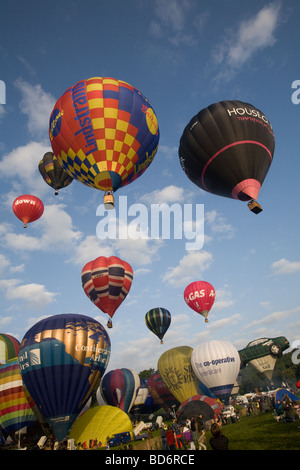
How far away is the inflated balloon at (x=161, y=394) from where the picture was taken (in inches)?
1215

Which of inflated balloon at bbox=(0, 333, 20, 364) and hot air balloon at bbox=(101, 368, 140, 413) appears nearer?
hot air balloon at bbox=(101, 368, 140, 413)

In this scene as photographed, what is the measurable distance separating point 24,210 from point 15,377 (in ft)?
36.1

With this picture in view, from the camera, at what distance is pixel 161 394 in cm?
3123

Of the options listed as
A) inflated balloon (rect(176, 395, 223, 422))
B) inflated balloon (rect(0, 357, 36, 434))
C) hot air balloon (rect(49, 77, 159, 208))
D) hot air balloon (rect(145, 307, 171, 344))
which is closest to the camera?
hot air balloon (rect(49, 77, 159, 208))

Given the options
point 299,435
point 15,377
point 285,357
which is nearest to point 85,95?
point 299,435

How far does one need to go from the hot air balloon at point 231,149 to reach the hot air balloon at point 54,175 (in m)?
8.85

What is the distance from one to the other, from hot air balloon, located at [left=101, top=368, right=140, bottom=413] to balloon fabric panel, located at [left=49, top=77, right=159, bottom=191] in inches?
721

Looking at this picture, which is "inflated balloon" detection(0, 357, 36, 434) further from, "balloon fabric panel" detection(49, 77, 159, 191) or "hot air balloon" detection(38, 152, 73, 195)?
"balloon fabric panel" detection(49, 77, 159, 191)

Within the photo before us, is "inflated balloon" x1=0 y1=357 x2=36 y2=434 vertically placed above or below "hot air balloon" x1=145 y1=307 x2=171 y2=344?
below

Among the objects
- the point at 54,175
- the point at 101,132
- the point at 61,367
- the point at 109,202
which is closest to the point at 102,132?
the point at 101,132

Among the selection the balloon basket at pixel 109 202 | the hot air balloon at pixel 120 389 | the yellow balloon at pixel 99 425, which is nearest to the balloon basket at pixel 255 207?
the balloon basket at pixel 109 202

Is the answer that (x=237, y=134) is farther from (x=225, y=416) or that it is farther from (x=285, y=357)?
(x=285, y=357)

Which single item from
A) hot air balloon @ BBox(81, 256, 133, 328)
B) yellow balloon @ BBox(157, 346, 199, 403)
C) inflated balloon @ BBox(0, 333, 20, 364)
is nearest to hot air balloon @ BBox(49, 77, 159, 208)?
hot air balloon @ BBox(81, 256, 133, 328)

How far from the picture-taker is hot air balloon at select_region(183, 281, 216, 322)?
27.4 metres
